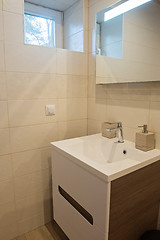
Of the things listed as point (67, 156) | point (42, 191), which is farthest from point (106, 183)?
point (42, 191)

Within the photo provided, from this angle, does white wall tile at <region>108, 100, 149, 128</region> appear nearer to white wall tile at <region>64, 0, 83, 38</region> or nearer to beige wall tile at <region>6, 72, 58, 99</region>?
beige wall tile at <region>6, 72, 58, 99</region>

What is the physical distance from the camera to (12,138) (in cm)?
135

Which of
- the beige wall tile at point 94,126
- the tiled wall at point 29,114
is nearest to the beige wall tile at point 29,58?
the tiled wall at point 29,114

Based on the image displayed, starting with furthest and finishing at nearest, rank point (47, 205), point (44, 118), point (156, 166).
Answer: point (47, 205) < point (44, 118) < point (156, 166)

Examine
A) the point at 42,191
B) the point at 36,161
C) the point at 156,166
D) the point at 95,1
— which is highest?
the point at 95,1

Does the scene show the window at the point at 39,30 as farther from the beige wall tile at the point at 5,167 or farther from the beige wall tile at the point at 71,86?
the beige wall tile at the point at 5,167

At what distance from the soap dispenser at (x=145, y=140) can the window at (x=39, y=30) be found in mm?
1339

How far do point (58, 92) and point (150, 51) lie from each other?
Result: 2.60 feet

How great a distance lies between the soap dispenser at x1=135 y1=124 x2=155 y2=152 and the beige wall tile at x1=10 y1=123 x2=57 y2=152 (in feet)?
2.46

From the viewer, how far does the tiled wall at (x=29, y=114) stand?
1.26 meters

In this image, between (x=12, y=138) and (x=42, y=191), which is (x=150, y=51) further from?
(x=42, y=191)

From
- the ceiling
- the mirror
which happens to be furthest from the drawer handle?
the ceiling

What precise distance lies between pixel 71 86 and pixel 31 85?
382mm

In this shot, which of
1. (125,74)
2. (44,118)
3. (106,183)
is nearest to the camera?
(106,183)
